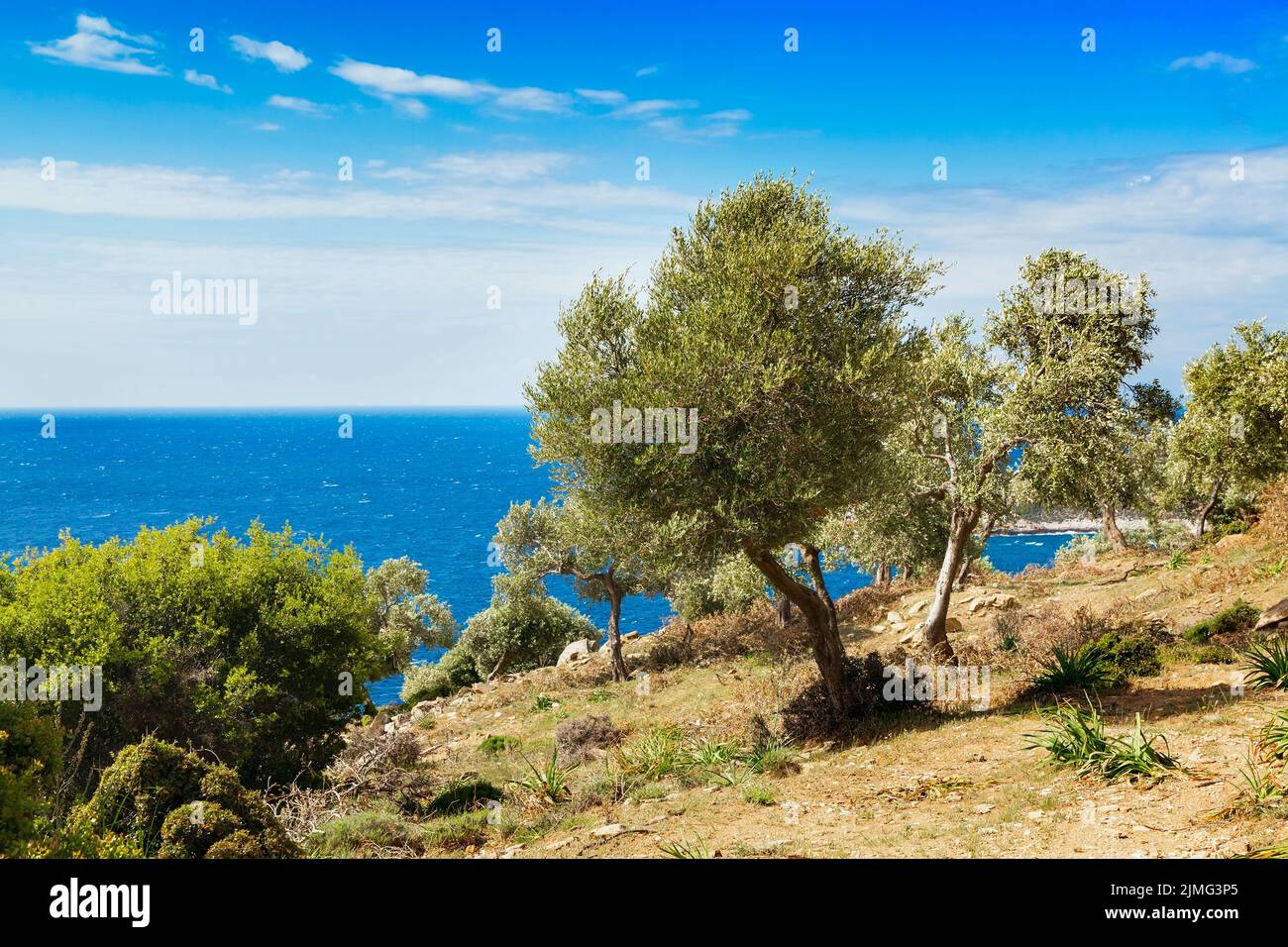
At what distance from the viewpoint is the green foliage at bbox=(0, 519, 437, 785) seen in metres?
19.7

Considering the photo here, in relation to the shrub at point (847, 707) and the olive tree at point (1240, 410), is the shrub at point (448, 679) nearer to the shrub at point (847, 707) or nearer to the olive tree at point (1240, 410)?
the shrub at point (847, 707)

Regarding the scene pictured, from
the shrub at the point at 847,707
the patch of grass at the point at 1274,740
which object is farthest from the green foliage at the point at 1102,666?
the patch of grass at the point at 1274,740

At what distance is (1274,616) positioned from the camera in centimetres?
1981

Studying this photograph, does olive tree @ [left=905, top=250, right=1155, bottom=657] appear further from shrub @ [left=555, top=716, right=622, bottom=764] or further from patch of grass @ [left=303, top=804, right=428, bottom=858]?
patch of grass @ [left=303, top=804, right=428, bottom=858]

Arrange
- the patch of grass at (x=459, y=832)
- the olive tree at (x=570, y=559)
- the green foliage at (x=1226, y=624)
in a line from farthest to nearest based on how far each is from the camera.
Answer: the olive tree at (x=570, y=559) → the green foliage at (x=1226, y=624) → the patch of grass at (x=459, y=832)

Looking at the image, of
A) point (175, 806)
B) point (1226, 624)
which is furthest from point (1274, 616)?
point (175, 806)

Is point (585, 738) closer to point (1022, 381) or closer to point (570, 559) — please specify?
point (1022, 381)

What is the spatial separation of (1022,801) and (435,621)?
6141 centimetres

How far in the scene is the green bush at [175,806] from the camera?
40.4ft

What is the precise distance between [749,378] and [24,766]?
47.7 ft

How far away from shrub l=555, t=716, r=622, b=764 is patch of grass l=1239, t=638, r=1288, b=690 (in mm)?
15253

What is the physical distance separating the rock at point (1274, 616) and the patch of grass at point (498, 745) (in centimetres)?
2179
